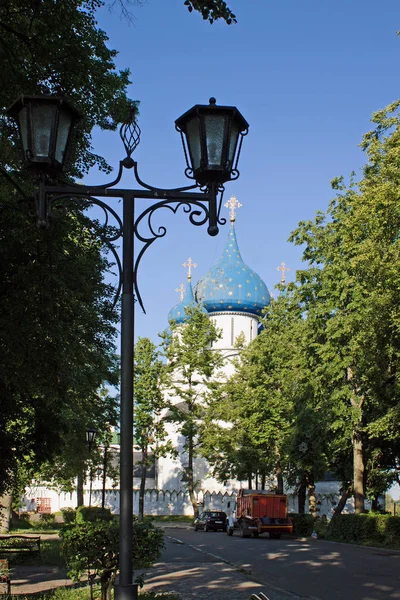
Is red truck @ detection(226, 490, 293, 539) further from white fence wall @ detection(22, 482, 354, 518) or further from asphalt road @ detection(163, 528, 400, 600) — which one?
white fence wall @ detection(22, 482, 354, 518)

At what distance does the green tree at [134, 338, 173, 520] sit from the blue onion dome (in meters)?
11.0

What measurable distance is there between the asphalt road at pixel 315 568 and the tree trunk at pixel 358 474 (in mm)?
5076

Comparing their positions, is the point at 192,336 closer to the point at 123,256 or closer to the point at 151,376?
the point at 151,376

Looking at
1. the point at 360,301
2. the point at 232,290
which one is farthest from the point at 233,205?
the point at 360,301

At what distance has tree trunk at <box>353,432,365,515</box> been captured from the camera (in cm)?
3388

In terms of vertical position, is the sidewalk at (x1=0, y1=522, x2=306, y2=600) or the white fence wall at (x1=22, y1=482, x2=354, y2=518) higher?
the sidewalk at (x1=0, y1=522, x2=306, y2=600)

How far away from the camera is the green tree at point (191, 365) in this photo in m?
56.8

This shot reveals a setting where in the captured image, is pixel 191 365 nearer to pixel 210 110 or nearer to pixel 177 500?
pixel 177 500

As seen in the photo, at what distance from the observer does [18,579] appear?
16125 mm

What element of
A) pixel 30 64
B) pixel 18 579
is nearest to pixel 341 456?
pixel 18 579

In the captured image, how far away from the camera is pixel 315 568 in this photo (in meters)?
19.1

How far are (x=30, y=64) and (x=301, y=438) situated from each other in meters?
30.0

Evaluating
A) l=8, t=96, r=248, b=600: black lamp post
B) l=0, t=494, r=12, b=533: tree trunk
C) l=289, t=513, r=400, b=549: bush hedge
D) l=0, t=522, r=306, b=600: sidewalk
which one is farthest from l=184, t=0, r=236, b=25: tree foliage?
l=289, t=513, r=400, b=549: bush hedge

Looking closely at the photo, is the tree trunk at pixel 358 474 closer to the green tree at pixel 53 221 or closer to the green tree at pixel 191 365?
the green tree at pixel 53 221
